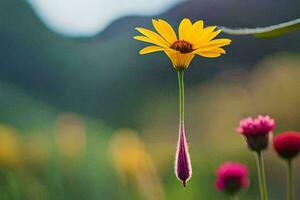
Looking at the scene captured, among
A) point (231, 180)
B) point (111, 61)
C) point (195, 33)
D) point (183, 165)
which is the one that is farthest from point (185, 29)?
point (111, 61)

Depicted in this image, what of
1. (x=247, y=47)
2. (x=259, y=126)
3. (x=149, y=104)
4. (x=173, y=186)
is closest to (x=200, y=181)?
(x=173, y=186)

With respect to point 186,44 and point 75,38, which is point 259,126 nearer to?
point 186,44

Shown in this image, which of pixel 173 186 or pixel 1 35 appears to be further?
pixel 1 35

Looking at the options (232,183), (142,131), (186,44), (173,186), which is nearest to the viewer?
(186,44)

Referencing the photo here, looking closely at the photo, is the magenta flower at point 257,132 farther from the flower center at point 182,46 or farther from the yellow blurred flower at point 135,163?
the yellow blurred flower at point 135,163

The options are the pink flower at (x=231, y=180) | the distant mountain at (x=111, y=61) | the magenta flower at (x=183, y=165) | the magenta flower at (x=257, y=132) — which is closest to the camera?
the magenta flower at (x=183, y=165)

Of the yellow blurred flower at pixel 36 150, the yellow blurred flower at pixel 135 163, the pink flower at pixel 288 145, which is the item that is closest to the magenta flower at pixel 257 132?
the pink flower at pixel 288 145
